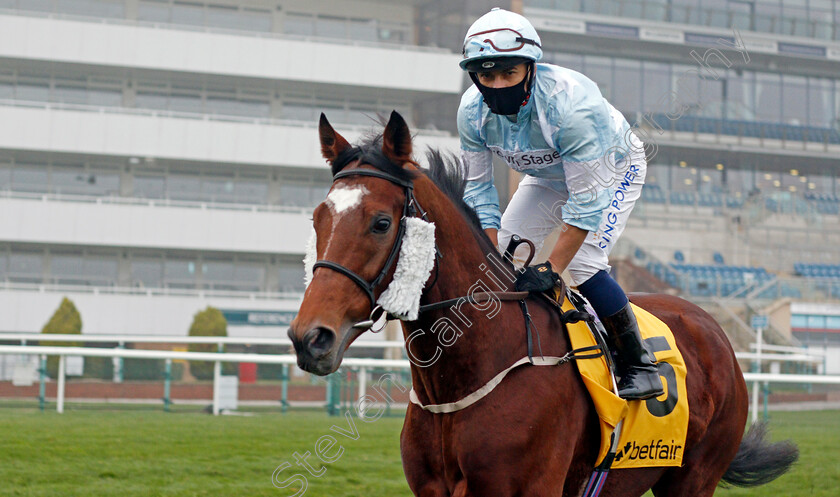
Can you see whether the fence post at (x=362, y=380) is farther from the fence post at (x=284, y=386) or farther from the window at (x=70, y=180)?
the window at (x=70, y=180)

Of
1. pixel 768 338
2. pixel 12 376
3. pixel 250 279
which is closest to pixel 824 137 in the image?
pixel 768 338

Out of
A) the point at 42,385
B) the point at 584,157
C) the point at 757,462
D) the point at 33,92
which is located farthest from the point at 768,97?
the point at 584,157

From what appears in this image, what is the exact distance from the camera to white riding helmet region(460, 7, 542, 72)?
2.69 m

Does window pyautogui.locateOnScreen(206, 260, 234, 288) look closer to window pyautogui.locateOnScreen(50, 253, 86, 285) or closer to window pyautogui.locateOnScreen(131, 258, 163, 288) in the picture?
window pyautogui.locateOnScreen(131, 258, 163, 288)

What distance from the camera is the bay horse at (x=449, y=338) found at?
2.22m

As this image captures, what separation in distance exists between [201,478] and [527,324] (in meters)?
3.35

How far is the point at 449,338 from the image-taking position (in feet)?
8.29

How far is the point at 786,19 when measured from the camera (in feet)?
107

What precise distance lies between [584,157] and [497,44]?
1.46 ft

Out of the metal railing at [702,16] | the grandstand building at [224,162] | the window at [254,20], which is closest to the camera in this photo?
the grandstand building at [224,162]

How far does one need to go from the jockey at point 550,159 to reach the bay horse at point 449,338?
0.69 ft

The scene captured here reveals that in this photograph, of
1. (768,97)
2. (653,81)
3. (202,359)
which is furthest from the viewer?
(768,97)

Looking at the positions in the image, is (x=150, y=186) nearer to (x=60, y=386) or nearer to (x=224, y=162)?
(x=224, y=162)

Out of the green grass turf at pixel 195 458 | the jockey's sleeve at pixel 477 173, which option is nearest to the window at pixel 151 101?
the green grass turf at pixel 195 458
